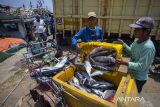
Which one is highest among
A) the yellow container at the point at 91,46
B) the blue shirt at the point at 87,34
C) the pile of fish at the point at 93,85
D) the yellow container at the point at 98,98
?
the blue shirt at the point at 87,34

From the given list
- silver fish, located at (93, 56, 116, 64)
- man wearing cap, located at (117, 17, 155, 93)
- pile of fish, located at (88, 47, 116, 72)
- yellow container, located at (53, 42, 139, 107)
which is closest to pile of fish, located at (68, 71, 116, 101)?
yellow container, located at (53, 42, 139, 107)

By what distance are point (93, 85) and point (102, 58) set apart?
1.71 ft

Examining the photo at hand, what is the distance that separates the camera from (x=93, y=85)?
8.29ft

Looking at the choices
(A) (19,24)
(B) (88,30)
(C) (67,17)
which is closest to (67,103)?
(B) (88,30)

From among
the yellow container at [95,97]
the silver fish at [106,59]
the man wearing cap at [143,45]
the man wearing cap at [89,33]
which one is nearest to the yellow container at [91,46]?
the yellow container at [95,97]

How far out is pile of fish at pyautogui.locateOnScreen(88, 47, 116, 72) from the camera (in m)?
2.57

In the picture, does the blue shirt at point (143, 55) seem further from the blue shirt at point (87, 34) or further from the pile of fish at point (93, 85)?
the blue shirt at point (87, 34)

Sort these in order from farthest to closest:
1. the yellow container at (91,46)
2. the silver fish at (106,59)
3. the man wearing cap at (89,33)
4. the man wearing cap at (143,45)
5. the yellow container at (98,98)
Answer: the man wearing cap at (89,33) < the yellow container at (91,46) < the silver fish at (106,59) < the man wearing cap at (143,45) < the yellow container at (98,98)

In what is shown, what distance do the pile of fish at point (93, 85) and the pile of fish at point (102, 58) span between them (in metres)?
0.26

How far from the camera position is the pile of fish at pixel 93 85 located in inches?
94.6

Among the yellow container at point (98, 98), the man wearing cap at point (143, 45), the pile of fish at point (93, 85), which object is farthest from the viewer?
the pile of fish at point (93, 85)

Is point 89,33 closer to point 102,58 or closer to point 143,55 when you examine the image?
point 102,58

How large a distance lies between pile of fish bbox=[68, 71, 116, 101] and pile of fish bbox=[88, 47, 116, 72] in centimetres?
26

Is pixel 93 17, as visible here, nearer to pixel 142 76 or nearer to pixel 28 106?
pixel 142 76
